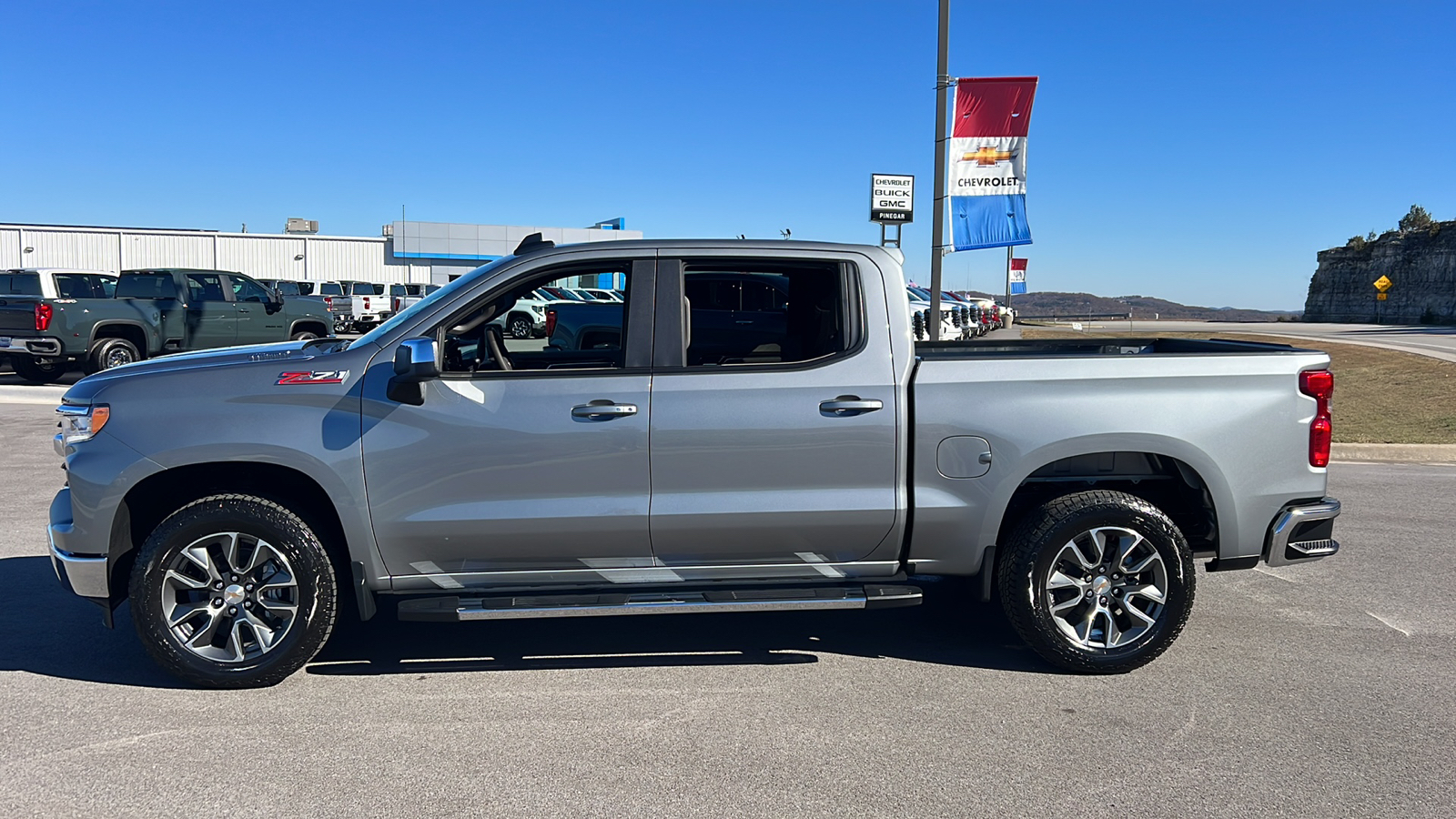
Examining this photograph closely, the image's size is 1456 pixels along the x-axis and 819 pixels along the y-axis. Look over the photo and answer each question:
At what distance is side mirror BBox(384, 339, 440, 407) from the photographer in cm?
439

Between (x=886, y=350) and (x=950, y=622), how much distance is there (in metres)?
1.69

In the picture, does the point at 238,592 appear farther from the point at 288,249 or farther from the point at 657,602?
the point at 288,249

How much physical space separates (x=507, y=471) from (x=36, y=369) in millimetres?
16784

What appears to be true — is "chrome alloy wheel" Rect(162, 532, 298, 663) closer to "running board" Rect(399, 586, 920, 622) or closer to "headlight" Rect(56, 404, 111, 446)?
"running board" Rect(399, 586, 920, 622)

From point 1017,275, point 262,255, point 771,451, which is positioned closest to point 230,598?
point 771,451

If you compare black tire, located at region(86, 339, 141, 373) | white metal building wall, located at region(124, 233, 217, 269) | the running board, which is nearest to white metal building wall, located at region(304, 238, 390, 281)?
white metal building wall, located at region(124, 233, 217, 269)

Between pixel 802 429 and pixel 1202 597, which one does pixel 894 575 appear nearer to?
pixel 802 429

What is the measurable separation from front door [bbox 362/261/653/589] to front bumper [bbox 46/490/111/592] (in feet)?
3.84

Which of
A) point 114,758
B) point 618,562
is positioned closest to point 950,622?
point 618,562

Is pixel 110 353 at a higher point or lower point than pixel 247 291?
lower

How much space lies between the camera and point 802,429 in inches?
183

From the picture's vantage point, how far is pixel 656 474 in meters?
4.62

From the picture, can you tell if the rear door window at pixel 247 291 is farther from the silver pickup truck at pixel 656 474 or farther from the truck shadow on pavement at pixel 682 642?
the silver pickup truck at pixel 656 474

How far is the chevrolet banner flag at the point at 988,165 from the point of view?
42.7 ft
